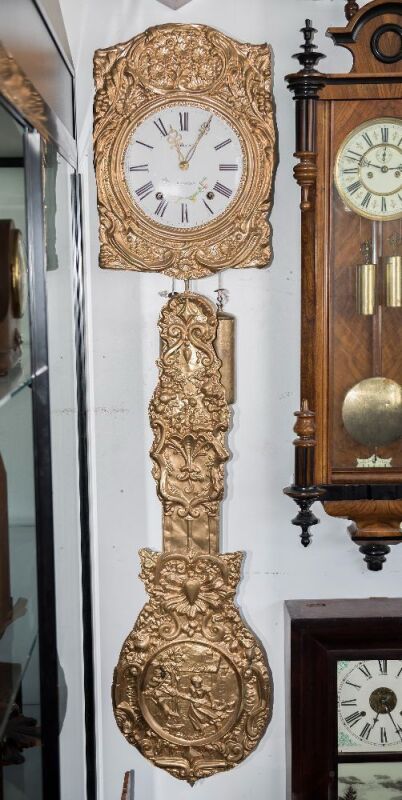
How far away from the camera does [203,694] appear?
1983 millimetres

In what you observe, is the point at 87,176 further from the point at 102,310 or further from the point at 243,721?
the point at 243,721

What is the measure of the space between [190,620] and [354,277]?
786 millimetres

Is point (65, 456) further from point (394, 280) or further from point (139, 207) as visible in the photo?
point (394, 280)

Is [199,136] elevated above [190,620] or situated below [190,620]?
above

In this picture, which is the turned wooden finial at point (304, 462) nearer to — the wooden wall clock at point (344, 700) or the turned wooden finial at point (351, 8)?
the wooden wall clock at point (344, 700)

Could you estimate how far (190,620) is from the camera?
1.97m

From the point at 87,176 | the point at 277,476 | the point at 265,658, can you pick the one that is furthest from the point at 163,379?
the point at 265,658

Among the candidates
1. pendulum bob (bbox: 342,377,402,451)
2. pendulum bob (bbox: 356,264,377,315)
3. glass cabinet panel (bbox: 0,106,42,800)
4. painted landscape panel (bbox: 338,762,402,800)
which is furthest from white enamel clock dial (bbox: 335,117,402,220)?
painted landscape panel (bbox: 338,762,402,800)

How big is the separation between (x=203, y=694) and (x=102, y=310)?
0.84 meters

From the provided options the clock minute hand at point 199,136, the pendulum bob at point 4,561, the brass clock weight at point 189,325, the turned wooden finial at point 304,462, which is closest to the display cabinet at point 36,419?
the pendulum bob at point 4,561

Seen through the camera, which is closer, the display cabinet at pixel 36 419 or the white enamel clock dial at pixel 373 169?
the display cabinet at pixel 36 419

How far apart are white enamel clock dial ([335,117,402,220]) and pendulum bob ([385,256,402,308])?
89 millimetres

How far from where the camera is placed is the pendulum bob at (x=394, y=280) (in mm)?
1801

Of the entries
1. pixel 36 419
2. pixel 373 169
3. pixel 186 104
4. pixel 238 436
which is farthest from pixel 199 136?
pixel 36 419
